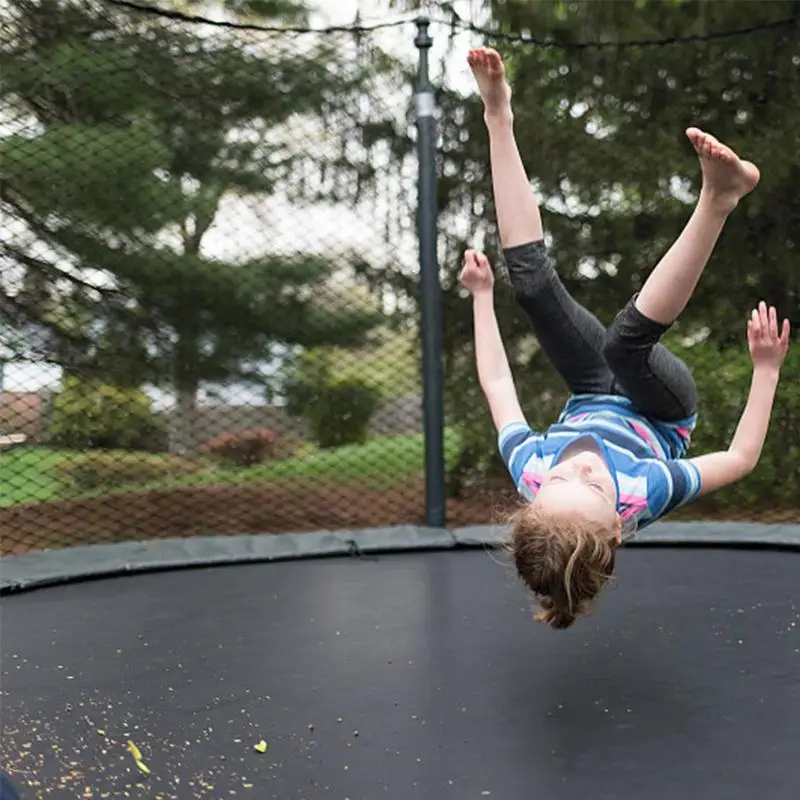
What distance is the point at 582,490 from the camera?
1.22m

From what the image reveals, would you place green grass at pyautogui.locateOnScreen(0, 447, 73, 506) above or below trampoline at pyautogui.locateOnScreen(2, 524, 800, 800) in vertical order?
above

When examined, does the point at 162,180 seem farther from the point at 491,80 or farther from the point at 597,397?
the point at 597,397

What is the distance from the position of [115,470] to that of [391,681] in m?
1.63

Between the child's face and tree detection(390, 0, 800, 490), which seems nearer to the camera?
the child's face

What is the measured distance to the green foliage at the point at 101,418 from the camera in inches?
105

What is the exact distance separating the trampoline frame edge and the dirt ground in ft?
1.20

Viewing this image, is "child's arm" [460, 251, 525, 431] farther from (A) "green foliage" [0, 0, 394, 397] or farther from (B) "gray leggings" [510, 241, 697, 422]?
(A) "green foliage" [0, 0, 394, 397]

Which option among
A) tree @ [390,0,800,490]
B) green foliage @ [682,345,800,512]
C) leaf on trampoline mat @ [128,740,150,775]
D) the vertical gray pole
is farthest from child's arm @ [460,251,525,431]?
A: green foliage @ [682,345,800,512]

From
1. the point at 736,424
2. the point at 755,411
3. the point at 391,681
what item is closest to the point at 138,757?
the point at 391,681

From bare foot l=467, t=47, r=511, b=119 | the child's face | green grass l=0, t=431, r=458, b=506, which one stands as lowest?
green grass l=0, t=431, r=458, b=506

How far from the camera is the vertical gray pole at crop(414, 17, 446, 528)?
8.49 feet

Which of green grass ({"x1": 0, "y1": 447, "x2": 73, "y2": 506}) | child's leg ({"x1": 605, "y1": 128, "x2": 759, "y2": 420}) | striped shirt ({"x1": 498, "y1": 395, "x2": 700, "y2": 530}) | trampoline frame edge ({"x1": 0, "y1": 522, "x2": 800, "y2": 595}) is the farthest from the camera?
green grass ({"x1": 0, "y1": 447, "x2": 73, "y2": 506})

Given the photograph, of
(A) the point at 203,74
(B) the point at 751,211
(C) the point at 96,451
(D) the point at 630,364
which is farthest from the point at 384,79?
(D) the point at 630,364

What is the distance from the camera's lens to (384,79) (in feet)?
9.48
